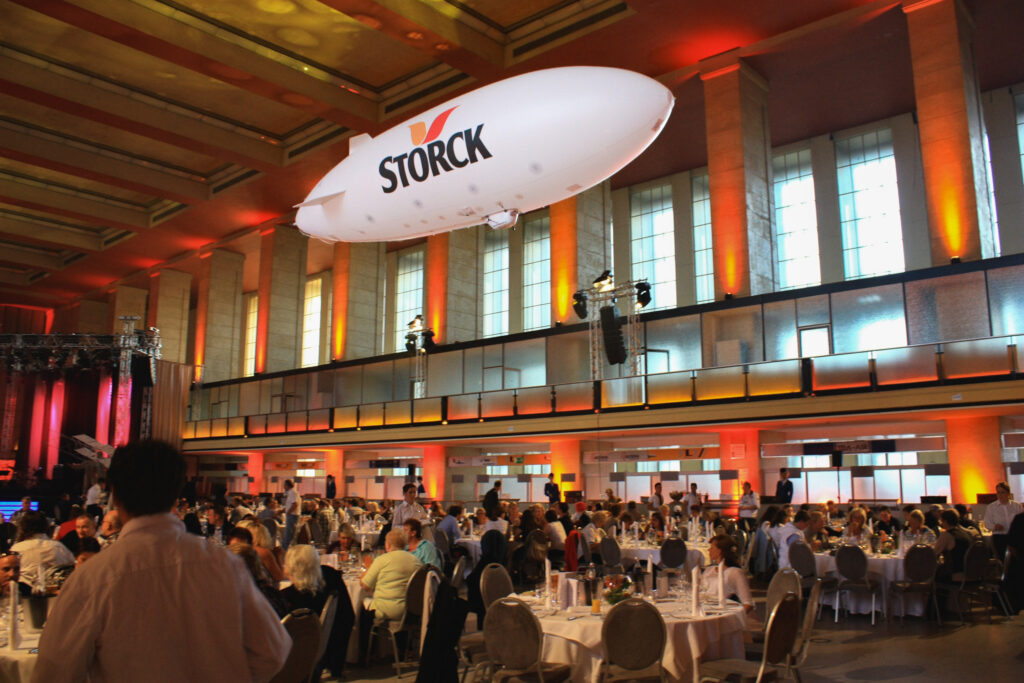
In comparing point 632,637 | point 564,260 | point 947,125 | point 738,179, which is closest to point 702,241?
point 564,260

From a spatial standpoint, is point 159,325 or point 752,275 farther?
point 159,325

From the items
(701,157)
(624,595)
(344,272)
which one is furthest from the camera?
(344,272)

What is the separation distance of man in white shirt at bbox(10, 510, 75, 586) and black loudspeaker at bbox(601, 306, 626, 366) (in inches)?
615

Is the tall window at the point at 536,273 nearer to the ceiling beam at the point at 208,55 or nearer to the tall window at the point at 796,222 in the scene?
the tall window at the point at 796,222

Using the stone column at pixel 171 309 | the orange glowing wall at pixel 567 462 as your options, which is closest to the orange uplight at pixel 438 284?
the orange glowing wall at pixel 567 462

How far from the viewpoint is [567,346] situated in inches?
989

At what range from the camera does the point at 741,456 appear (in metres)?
21.2

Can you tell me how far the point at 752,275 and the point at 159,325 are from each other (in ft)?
98.9

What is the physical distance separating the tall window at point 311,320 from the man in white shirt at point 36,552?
33.3 metres

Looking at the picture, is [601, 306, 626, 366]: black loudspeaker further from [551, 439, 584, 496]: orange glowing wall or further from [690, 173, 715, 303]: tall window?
[690, 173, 715, 303]: tall window

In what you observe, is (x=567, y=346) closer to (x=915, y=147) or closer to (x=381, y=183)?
(x=915, y=147)

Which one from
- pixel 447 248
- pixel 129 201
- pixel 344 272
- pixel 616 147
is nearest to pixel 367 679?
pixel 616 147

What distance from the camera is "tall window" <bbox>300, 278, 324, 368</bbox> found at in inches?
1617

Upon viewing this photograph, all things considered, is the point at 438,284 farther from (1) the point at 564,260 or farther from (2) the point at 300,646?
(2) the point at 300,646
